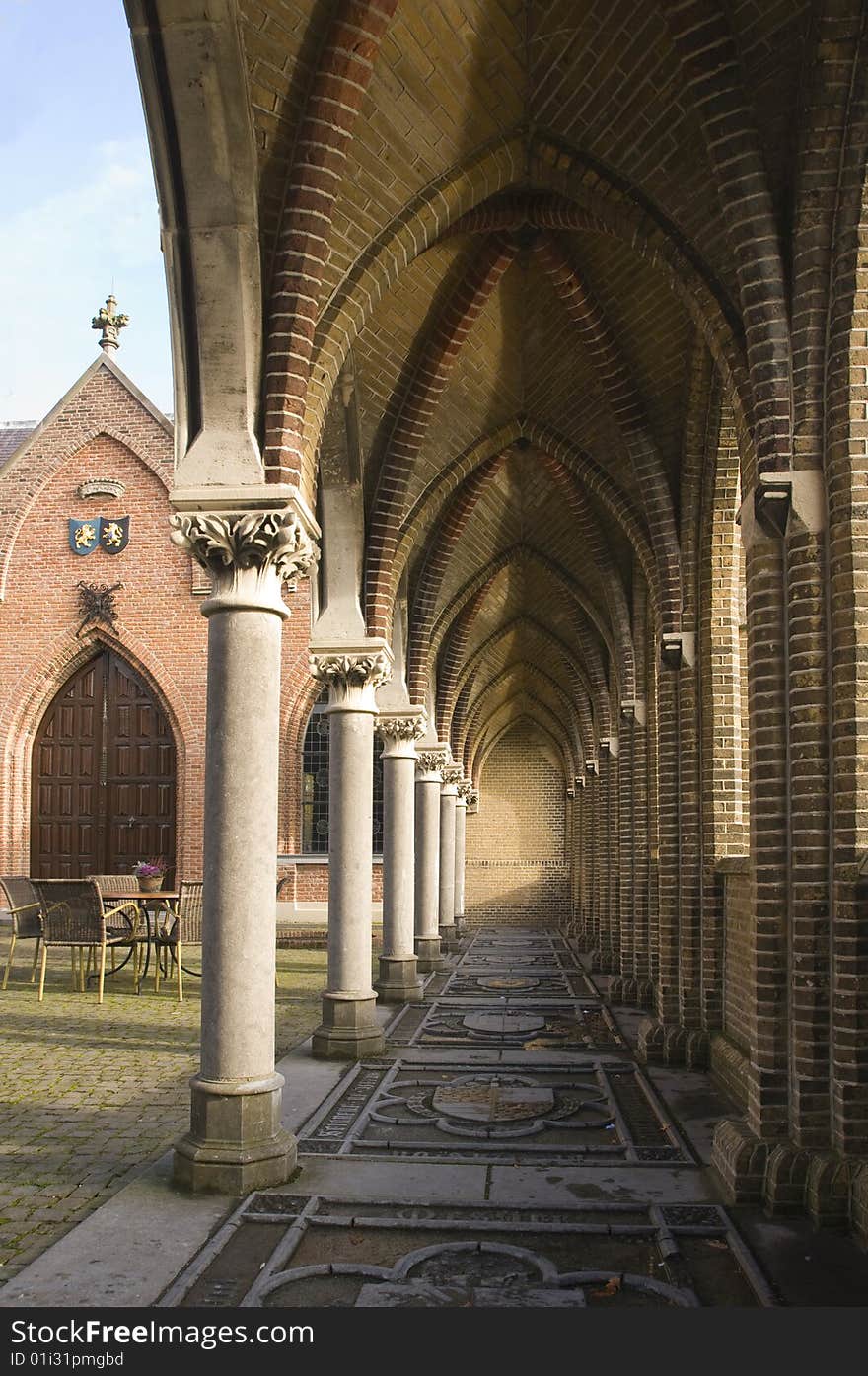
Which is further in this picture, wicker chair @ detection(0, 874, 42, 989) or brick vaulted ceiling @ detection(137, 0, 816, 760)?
wicker chair @ detection(0, 874, 42, 989)

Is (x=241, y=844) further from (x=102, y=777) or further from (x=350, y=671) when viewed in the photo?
(x=102, y=777)

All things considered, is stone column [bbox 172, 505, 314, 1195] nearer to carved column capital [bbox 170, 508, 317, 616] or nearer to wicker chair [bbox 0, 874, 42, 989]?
carved column capital [bbox 170, 508, 317, 616]

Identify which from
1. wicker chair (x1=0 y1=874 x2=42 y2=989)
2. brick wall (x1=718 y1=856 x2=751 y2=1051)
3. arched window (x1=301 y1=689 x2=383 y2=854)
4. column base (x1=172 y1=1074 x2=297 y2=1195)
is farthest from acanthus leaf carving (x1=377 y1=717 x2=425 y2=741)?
arched window (x1=301 y1=689 x2=383 y2=854)

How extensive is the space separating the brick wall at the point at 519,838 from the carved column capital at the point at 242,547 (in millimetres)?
25171

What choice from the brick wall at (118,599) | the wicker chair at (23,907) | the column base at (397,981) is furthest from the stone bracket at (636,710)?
the brick wall at (118,599)

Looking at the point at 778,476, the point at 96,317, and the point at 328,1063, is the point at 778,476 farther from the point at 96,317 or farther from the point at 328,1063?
the point at 96,317

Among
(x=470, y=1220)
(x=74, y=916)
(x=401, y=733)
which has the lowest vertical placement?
(x=470, y=1220)

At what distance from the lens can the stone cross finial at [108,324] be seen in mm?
22031

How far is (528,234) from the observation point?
9.06 meters

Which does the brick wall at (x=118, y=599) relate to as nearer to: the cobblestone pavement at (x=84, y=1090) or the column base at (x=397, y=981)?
the cobblestone pavement at (x=84, y=1090)

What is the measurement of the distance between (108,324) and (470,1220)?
20.2 meters

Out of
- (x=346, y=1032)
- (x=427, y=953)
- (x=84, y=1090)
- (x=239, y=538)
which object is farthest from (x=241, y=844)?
(x=427, y=953)

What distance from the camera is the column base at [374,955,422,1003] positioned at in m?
12.6

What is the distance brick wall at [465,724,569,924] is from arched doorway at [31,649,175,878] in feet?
37.9
